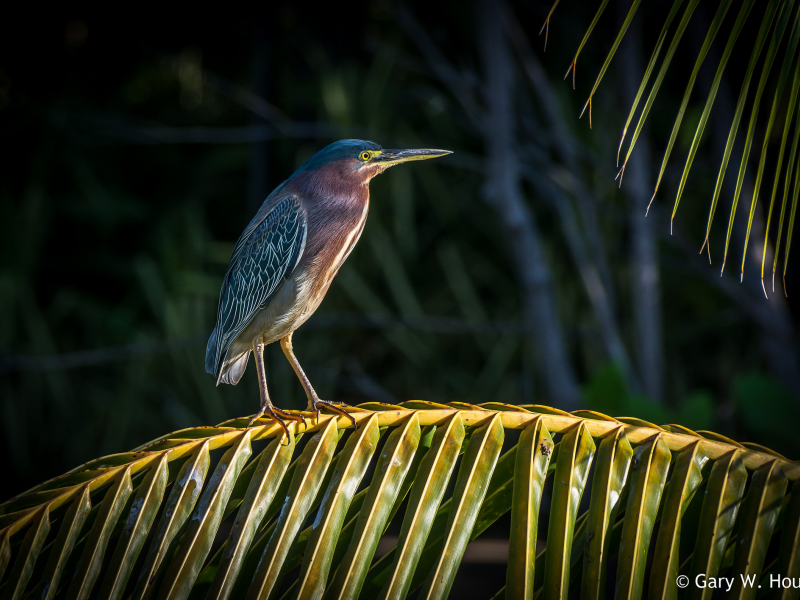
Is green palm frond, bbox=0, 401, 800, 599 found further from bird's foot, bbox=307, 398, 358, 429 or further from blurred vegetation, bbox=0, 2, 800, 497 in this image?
blurred vegetation, bbox=0, 2, 800, 497

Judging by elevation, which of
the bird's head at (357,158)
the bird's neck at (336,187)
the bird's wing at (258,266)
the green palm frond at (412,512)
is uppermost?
the bird's head at (357,158)

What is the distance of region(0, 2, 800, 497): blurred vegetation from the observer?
17.6ft

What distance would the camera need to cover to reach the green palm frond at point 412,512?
3.96 ft

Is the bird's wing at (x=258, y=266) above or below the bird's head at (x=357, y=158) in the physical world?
below

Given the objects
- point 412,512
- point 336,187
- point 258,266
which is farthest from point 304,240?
point 412,512

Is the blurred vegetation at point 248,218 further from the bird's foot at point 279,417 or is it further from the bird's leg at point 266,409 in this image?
the bird's foot at point 279,417

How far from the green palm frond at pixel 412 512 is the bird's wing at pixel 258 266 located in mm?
759

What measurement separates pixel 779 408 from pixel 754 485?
242 cm

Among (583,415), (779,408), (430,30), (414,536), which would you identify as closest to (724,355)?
(779,408)

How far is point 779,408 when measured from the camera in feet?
10.8

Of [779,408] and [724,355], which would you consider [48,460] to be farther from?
[724,355]

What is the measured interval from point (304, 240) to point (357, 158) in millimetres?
349

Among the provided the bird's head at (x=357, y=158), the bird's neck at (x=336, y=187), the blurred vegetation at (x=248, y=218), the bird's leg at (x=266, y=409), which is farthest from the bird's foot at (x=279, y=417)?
the blurred vegetation at (x=248, y=218)

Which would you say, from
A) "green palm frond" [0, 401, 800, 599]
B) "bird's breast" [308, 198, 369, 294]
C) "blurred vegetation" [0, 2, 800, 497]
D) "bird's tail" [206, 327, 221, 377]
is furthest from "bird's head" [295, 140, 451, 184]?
"blurred vegetation" [0, 2, 800, 497]
